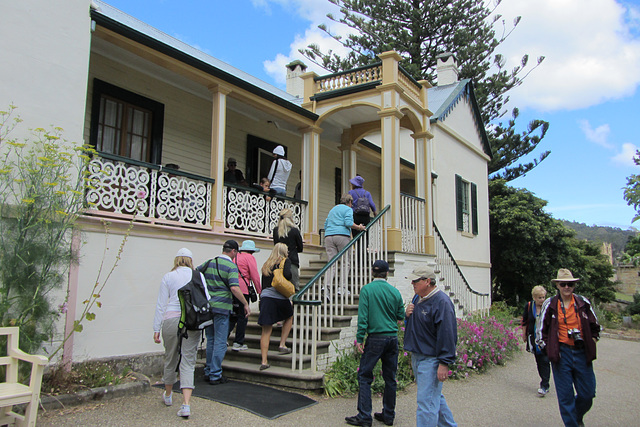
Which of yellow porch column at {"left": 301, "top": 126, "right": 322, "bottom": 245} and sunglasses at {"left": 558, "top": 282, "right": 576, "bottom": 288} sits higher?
yellow porch column at {"left": 301, "top": 126, "right": 322, "bottom": 245}

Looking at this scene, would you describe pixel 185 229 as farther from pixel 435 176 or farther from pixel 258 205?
pixel 435 176

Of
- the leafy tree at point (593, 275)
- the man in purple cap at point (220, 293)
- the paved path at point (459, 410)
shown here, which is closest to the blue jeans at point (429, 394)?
the paved path at point (459, 410)

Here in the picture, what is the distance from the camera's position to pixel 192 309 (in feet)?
16.3

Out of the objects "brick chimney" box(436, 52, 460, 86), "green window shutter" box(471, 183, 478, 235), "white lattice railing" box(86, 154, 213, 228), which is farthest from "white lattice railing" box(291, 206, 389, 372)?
"brick chimney" box(436, 52, 460, 86)

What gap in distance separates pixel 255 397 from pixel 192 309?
1.44 metres

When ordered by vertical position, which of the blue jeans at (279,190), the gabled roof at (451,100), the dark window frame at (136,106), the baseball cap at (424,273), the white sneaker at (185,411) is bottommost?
the white sneaker at (185,411)

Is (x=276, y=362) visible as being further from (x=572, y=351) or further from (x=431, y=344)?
(x=572, y=351)

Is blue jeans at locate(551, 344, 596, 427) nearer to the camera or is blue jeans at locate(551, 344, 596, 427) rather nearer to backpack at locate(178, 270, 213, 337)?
the camera

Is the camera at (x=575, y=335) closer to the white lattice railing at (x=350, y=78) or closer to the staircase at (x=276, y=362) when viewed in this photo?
the staircase at (x=276, y=362)

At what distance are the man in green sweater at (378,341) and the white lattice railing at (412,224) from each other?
15.9 feet

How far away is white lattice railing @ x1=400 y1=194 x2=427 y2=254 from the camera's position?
33.6ft

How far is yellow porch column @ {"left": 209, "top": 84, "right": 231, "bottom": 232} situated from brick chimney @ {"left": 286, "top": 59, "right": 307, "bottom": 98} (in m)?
8.61

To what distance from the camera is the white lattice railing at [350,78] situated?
10.5 meters

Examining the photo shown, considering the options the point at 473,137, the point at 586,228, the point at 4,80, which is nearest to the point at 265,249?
the point at 4,80
